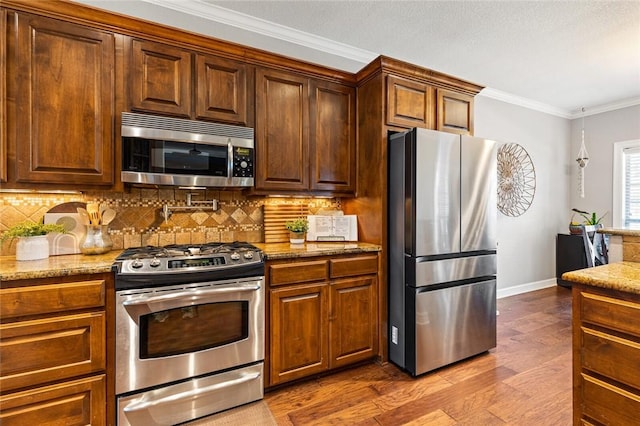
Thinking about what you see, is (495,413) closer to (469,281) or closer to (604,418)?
(604,418)

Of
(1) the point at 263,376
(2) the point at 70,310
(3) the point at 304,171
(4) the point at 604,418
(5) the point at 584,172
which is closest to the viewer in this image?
(4) the point at 604,418

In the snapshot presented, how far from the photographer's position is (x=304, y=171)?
260 centimetres

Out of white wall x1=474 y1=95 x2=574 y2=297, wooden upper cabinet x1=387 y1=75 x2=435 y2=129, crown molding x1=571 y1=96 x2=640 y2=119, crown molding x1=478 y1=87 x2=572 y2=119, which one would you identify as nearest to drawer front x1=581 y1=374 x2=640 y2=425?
wooden upper cabinet x1=387 y1=75 x2=435 y2=129

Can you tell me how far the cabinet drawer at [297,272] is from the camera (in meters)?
2.12

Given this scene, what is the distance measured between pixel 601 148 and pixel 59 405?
6.78 meters

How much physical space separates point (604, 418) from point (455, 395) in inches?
34.6

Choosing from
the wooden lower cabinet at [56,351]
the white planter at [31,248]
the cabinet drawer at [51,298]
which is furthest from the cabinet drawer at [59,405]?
the white planter at [31,248]

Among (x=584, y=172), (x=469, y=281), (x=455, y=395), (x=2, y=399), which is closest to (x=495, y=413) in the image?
(x=455, y=395)

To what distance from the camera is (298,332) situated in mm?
2205

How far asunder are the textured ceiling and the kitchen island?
2.19m

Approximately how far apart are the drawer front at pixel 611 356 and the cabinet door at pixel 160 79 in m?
2.67

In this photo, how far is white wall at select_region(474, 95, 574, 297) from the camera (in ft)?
13.8

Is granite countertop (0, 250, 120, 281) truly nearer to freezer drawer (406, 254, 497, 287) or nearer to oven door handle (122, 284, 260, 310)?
oven door handle (122, 284, 260, 310)

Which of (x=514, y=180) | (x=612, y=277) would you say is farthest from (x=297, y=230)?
(x=514, y=180)
